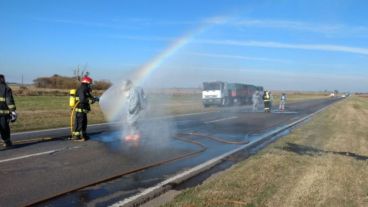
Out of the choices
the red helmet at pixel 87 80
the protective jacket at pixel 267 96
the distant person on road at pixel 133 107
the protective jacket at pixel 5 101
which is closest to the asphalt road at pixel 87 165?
the distant person on road at pixel 133 107

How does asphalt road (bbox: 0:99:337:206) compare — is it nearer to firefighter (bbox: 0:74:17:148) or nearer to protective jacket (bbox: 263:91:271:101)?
firefighter (bbox: 0:74:17:148)

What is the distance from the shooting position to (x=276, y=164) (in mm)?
8914

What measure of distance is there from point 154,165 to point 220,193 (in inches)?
114

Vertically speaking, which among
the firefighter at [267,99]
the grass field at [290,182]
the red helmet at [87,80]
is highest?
the red helmet at [87,80]

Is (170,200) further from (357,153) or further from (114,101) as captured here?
(114,101)

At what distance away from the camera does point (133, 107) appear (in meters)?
12.9

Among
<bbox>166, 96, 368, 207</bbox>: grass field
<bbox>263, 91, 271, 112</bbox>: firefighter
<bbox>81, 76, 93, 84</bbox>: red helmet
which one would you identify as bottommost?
<bbox>166, 96, 368, 207</bbox>: grass field

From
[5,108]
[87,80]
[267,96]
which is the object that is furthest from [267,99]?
[5,108]

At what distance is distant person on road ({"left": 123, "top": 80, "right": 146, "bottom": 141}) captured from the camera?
1290cm

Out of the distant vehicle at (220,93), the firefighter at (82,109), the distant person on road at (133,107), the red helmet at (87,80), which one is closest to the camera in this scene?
the firefighter at (82,109)

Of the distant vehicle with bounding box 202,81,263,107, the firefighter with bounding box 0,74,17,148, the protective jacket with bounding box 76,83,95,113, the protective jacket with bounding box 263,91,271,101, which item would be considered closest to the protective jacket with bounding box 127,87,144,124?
the protective jacket with bounding box 76,83,95,113

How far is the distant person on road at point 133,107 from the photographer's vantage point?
12.9 meters

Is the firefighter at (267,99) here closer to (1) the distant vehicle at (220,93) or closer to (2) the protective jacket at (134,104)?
(1) the distant vehicle at (220,93)

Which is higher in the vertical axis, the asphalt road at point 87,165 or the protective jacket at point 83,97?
the protective jacket at point 83,97
